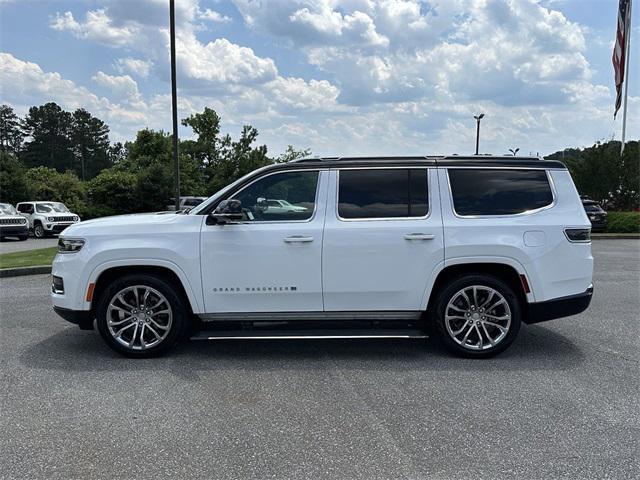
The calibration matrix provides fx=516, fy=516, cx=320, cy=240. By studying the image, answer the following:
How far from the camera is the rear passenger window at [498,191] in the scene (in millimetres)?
5164

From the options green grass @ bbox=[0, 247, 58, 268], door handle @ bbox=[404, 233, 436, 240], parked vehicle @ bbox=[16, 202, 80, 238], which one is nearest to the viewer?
door handle @ bbox=[404, 233, 436, 240]

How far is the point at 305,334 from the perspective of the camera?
5.07 m

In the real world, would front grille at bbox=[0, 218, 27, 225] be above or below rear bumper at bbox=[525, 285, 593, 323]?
above

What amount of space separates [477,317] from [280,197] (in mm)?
2300

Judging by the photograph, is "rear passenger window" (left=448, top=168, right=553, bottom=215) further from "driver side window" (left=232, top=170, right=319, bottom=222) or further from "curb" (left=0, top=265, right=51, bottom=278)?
"curb" (left=0, top=265, right=51, bottom=278)

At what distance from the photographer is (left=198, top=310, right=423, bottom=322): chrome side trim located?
16.8ft

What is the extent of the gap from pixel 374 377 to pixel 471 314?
1.21 m

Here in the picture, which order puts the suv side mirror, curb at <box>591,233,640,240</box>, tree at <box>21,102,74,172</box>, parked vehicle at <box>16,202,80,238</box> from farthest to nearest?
1. tree at <box>21,102,74,172</box>
2. parked vehicle at <box>16,202,80,238</box>
3. curb at <box>591,233,640,240</box>
4. the suv side mirror

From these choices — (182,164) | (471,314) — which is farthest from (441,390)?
(182,164)

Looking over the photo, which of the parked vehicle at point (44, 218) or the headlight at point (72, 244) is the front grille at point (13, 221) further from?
the headlight at point (72, 244)

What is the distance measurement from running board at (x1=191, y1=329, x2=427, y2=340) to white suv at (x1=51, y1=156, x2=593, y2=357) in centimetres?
2

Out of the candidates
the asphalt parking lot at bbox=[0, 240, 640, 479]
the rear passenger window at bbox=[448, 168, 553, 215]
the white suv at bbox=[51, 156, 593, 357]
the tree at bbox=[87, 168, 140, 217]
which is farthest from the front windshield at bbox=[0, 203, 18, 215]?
the rear passenger window at bbox=[448, 168, 553, 215]

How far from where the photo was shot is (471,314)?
511 centimetres

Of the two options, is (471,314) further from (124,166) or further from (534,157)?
(124,166)
